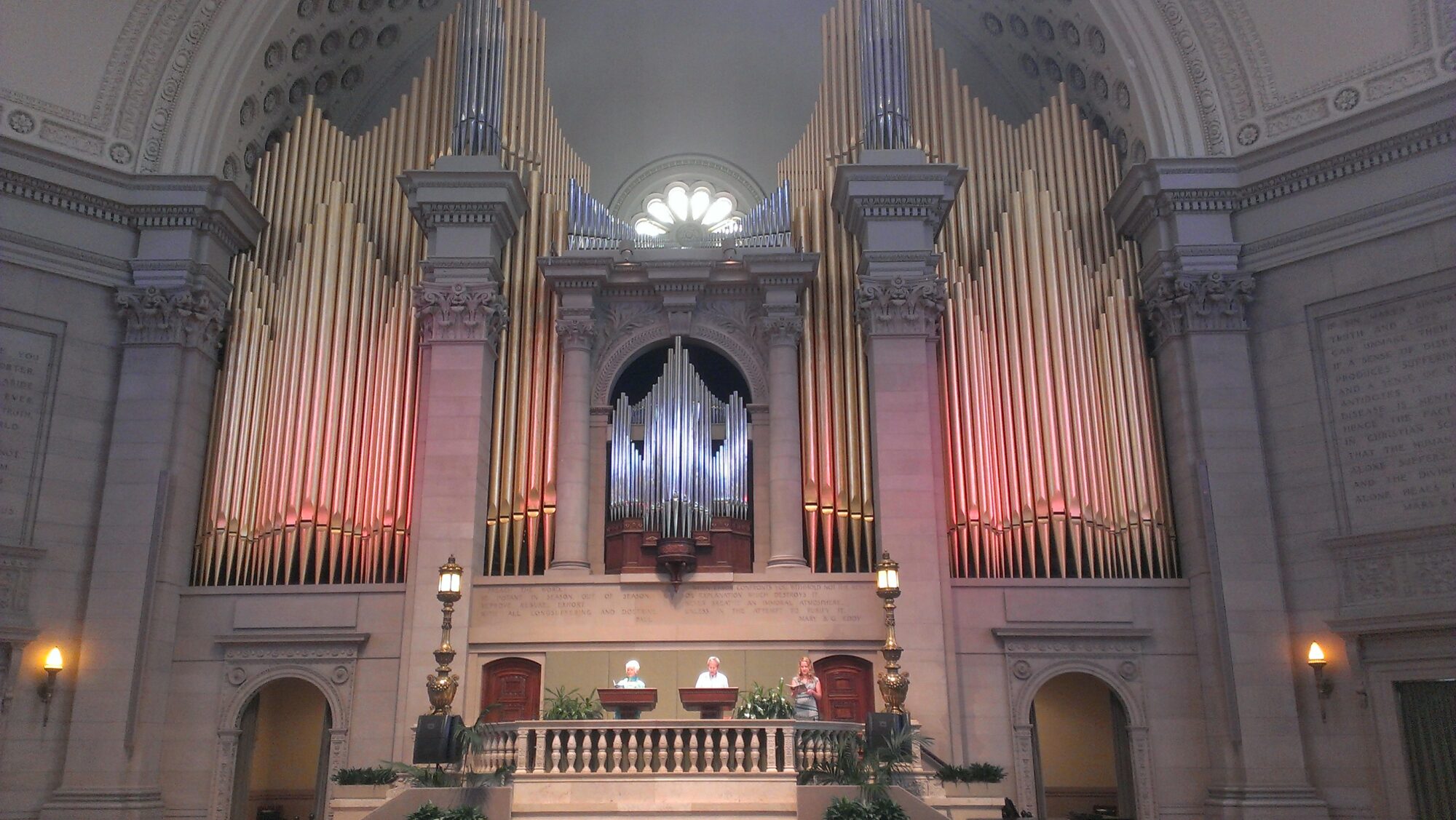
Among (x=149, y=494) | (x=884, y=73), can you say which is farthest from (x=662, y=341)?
(x=149, y=494)

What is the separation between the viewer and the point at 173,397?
920 inches

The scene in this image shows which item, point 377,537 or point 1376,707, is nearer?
point 1376,707

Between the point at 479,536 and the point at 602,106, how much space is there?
13777 millimetres

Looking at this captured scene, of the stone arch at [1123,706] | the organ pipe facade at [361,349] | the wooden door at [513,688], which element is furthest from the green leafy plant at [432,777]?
the stone arch at [1123,706]

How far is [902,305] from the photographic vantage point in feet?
79.4

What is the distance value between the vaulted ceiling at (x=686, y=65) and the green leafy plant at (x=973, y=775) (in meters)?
12.9

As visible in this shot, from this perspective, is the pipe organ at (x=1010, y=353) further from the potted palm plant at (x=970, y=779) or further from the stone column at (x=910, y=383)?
the potted palm plant at (x=970, y=779)

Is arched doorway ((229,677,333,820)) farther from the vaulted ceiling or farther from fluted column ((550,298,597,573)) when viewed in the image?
the vaulted ceiling

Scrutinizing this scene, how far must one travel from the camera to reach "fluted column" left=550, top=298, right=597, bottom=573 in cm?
2358

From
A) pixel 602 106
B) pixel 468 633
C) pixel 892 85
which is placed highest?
pixel 602 106

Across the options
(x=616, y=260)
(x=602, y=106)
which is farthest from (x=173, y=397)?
(x=602, y=106)

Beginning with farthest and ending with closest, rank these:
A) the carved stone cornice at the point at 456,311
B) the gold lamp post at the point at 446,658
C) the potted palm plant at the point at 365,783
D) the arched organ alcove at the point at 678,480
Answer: the carved stone cornice at the point at 456,311 < the arched organ alcove at the point at 678,480 < the potted palm plant at the point at 365,783 < the gold lamp post at the point at 446,658

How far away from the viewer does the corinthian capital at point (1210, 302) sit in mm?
23125

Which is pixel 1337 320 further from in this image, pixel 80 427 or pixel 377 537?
pixel 80 427
